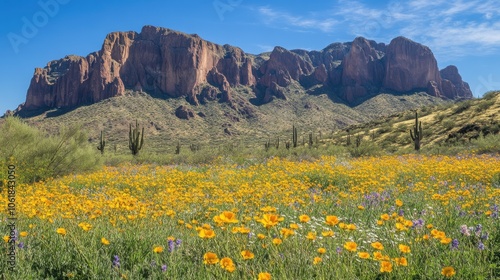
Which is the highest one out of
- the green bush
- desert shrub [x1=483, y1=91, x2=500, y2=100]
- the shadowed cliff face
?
the shadowed cliff face

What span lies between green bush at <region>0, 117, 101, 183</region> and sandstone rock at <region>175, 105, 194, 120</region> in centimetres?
10007

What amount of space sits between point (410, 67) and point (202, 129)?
12487 centimetres

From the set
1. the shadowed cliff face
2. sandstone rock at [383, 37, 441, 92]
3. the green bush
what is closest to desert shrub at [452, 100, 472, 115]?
the green bush

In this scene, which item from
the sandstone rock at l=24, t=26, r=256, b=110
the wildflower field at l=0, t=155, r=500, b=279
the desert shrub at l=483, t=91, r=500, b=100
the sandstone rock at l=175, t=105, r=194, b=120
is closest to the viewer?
the wildflower field at l=0, t=155, r=500, b=279

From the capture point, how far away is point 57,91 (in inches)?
5906

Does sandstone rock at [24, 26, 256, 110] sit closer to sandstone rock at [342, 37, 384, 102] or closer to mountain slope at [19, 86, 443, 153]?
mountain slope at [19, 86, 443, 153]

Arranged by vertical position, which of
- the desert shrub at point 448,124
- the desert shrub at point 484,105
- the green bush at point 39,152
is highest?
the desert shrub at point 484,105

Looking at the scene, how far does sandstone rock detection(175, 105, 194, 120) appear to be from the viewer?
115m

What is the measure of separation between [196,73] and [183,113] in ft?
157

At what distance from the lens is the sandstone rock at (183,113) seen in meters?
115

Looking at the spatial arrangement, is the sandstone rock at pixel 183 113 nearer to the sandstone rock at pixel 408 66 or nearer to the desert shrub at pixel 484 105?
the desert shrub at pixel 484 105

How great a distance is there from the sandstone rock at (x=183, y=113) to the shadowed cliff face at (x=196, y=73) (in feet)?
58.5

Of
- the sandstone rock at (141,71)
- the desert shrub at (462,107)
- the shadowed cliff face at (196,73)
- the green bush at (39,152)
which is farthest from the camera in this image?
the shadowed cliff face at (196,73)

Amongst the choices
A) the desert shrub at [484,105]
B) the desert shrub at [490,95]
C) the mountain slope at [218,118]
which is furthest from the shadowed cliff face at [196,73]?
the desert shrub at [484,105]
